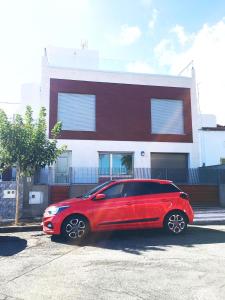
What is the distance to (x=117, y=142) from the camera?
19.9m

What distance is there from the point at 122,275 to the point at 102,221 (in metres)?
3.40

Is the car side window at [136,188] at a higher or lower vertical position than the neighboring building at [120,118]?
lower

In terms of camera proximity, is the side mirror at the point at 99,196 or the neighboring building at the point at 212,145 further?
the neighboring building at the point at 212,145

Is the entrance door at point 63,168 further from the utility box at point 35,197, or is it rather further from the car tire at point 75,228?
the car tire at point 75,228

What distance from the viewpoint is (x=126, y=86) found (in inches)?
816

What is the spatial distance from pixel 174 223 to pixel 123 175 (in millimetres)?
10068

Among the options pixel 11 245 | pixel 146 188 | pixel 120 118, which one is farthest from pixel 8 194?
pixel 120 118

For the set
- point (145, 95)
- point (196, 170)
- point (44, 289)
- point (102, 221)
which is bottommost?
point (44, 289)

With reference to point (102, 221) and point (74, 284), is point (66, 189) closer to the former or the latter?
point (102, 221)

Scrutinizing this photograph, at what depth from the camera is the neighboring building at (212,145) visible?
75.7 feet

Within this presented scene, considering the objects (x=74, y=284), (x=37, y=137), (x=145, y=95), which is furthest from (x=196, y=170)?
(x=74, y=284)

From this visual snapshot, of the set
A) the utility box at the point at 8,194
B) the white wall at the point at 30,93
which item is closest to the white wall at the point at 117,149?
the utility box at the point at 8,194

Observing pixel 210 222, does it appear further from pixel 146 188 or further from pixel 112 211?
pixel 112 211

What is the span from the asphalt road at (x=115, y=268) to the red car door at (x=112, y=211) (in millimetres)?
402
